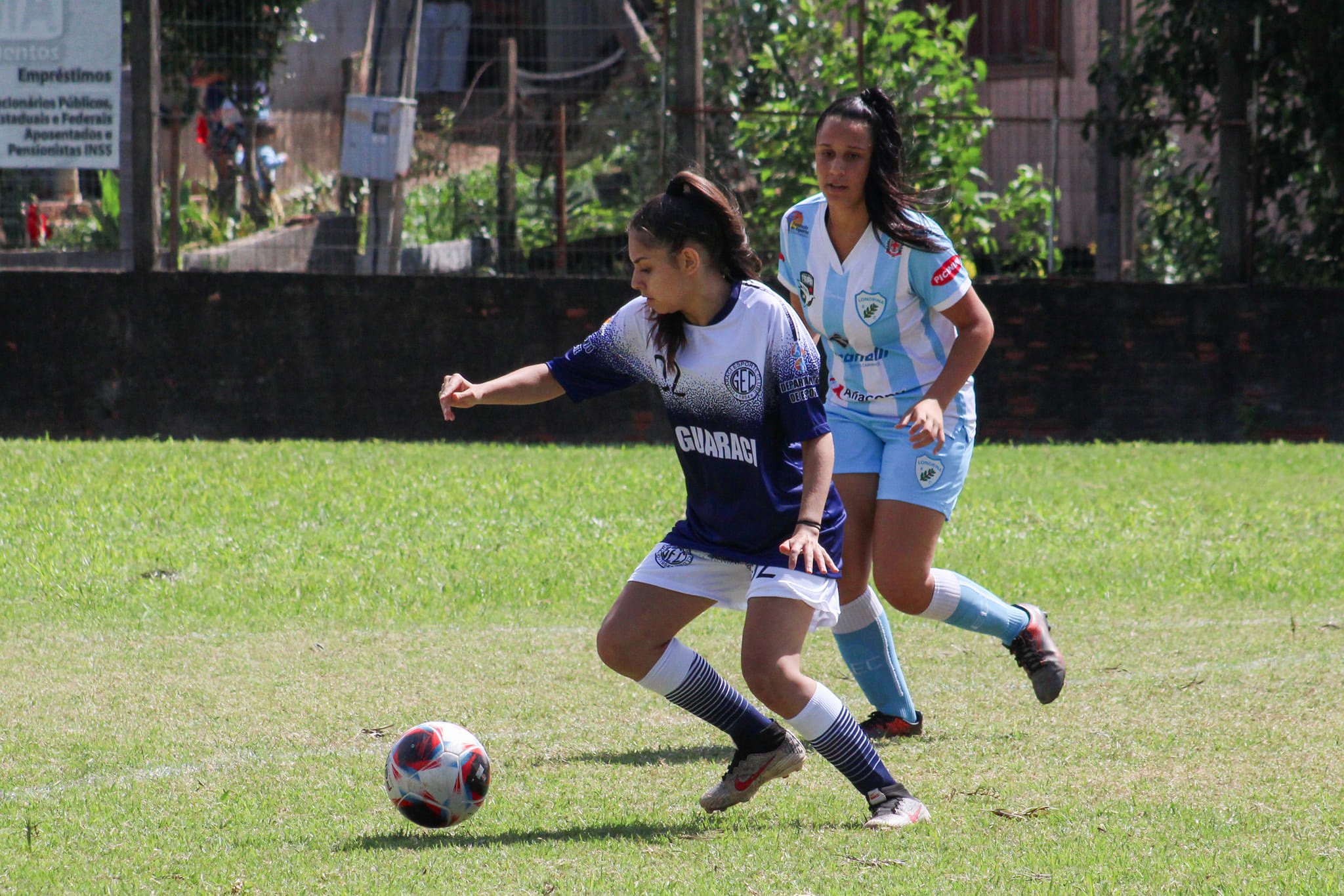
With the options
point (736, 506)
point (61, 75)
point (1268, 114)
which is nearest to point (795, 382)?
point (736, 506)

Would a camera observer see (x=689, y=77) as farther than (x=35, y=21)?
Yes

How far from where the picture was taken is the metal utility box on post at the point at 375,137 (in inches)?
476

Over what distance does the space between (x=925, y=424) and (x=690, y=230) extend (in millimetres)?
850

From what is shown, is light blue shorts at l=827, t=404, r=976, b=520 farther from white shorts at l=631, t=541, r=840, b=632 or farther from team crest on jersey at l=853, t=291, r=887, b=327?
white shorts at l=631, t=541, r=840, b=632

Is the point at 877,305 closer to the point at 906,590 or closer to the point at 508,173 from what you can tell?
the point at 906,590

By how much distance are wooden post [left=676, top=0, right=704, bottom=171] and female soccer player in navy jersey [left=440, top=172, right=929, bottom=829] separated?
798cm

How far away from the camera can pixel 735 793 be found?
411 cm

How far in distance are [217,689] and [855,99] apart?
3.11 m

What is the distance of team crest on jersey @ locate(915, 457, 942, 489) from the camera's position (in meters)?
4.79

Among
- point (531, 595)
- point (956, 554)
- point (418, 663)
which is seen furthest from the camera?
point (956, 554)

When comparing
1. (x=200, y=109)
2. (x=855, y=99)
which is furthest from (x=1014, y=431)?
(x=855, y=99)

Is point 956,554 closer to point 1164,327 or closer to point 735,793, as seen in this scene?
point 735,793

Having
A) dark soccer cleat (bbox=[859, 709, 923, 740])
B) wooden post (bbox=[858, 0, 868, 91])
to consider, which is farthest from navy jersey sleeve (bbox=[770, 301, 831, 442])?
wooden post (bbox=[858, 0, 868, 91])

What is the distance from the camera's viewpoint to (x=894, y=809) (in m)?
3.96
